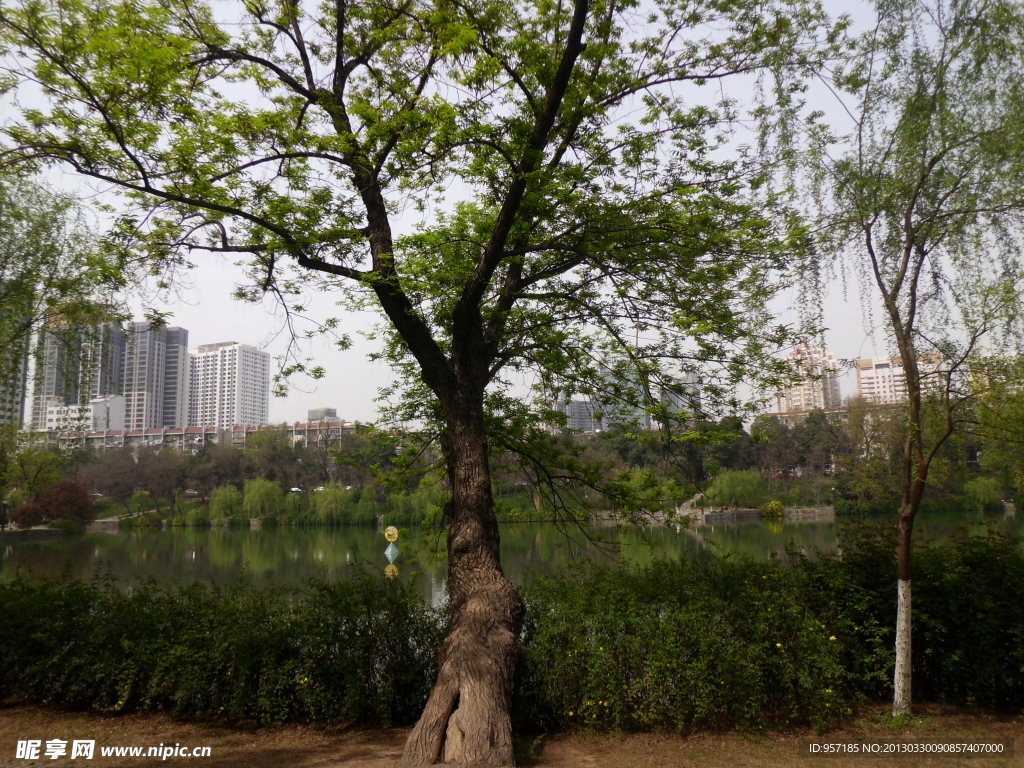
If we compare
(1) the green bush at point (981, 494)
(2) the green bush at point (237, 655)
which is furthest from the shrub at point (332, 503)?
(2) the green bush at point (237, 655)

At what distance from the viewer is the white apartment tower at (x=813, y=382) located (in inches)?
202

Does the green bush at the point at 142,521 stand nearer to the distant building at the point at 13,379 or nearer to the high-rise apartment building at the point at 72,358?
the distant building at the point at 13,379

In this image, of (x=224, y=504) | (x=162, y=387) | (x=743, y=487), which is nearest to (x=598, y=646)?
(x=743, y=487)

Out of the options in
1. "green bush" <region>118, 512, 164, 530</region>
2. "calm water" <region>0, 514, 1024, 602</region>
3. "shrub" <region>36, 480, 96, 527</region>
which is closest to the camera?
"calm water" <region>0, 514, 1024, 602</region>

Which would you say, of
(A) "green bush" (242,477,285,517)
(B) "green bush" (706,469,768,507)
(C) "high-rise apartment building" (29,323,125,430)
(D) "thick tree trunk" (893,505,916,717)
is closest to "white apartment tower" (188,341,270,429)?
(A) "green bush" (242,477,285,517)

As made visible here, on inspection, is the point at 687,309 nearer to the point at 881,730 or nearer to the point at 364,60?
the point at 881,730

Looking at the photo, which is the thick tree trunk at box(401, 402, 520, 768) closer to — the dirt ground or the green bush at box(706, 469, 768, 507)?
the dirt ground

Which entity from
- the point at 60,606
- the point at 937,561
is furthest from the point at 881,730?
the point at 60,606

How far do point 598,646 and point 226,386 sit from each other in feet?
137

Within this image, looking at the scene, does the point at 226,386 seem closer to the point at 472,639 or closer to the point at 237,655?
the point at 237,655

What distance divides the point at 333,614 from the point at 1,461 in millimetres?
10337

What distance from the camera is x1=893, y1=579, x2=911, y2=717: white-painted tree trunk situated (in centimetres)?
412

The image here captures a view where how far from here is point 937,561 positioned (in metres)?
4.73

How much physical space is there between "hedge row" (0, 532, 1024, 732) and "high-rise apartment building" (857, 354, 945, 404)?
1.19 meters
